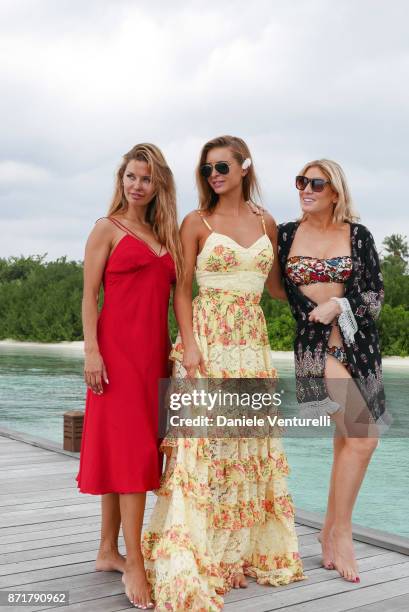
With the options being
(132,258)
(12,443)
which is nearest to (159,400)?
(132,258)

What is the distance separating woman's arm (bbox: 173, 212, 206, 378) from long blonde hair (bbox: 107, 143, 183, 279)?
48mm

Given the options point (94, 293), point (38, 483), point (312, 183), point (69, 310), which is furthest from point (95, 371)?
point (69, 310)

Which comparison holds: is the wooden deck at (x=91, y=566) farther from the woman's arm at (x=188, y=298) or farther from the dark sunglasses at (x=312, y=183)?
the dark sunglasses at (x=312, y=183)

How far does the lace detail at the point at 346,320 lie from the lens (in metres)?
2.94

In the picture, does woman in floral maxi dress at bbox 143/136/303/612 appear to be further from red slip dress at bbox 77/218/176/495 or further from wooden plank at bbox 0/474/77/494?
wooden plank at bbox 0/474/77/494

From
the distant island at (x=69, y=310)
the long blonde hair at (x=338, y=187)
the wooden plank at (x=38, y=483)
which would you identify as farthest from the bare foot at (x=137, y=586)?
the distant island at (x=69, y=310)

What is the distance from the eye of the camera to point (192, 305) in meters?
2.89

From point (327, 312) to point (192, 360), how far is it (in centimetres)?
57

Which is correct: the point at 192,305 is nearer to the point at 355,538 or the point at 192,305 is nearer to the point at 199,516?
the point at 199,516

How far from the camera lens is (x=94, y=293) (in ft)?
9.08

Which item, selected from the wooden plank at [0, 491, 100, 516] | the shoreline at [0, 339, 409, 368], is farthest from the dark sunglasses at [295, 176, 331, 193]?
the shoreline at [0, 339, 409, 368]

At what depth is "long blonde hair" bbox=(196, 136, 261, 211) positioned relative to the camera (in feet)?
9.46

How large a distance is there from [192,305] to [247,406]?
0.44 meters

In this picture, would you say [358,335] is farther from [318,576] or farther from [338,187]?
[318,576]
